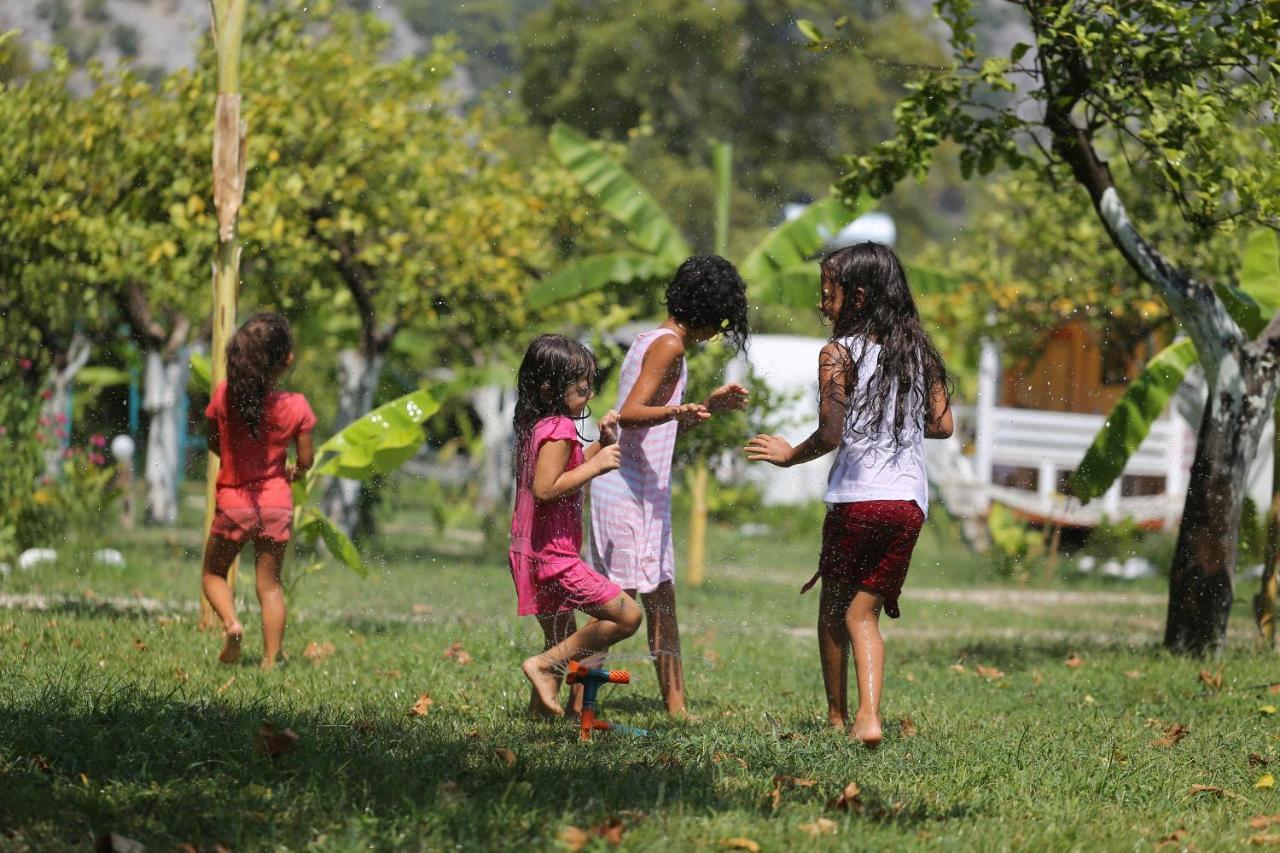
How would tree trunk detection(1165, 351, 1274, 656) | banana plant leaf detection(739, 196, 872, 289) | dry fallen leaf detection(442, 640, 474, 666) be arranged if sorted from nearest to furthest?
dry fallen leaf detection(442, 640, 474, 666)
tree trunk detection(1165, 351, 1274, 656)
banana plant leaf detection(739, 196, 872, 289)

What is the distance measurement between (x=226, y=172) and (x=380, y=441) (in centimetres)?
169

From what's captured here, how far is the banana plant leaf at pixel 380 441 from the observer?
8.62 meters

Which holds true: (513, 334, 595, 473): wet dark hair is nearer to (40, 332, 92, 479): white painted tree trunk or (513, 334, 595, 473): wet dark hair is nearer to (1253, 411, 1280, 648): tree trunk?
(1253, 411, 1280, 648): tree trunk

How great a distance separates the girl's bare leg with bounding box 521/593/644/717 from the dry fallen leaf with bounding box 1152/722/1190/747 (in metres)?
2.10

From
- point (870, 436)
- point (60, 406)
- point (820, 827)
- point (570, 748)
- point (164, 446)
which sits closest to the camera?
point (820, 827)

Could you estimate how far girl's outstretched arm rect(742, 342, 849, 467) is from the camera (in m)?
5.18

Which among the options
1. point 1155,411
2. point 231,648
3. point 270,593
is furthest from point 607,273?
point 231,648

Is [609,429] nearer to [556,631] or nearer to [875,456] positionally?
[556,631]

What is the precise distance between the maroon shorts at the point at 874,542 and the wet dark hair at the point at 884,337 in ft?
0.78

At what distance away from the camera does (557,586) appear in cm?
533

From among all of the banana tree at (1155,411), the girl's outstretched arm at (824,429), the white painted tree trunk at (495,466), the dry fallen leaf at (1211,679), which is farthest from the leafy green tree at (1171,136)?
the white painted tree trunk at (495,466)

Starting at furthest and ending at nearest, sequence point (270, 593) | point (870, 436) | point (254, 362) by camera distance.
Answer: point (270, 593), point (254, 362), point (870, 436)

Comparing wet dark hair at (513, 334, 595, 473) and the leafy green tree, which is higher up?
the leafy green tree

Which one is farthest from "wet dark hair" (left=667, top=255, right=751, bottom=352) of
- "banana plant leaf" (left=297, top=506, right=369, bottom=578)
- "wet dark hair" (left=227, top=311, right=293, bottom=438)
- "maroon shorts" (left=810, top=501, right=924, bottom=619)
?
"banana plant leaf" (left=297, top=506, right=369, bottom=578)
